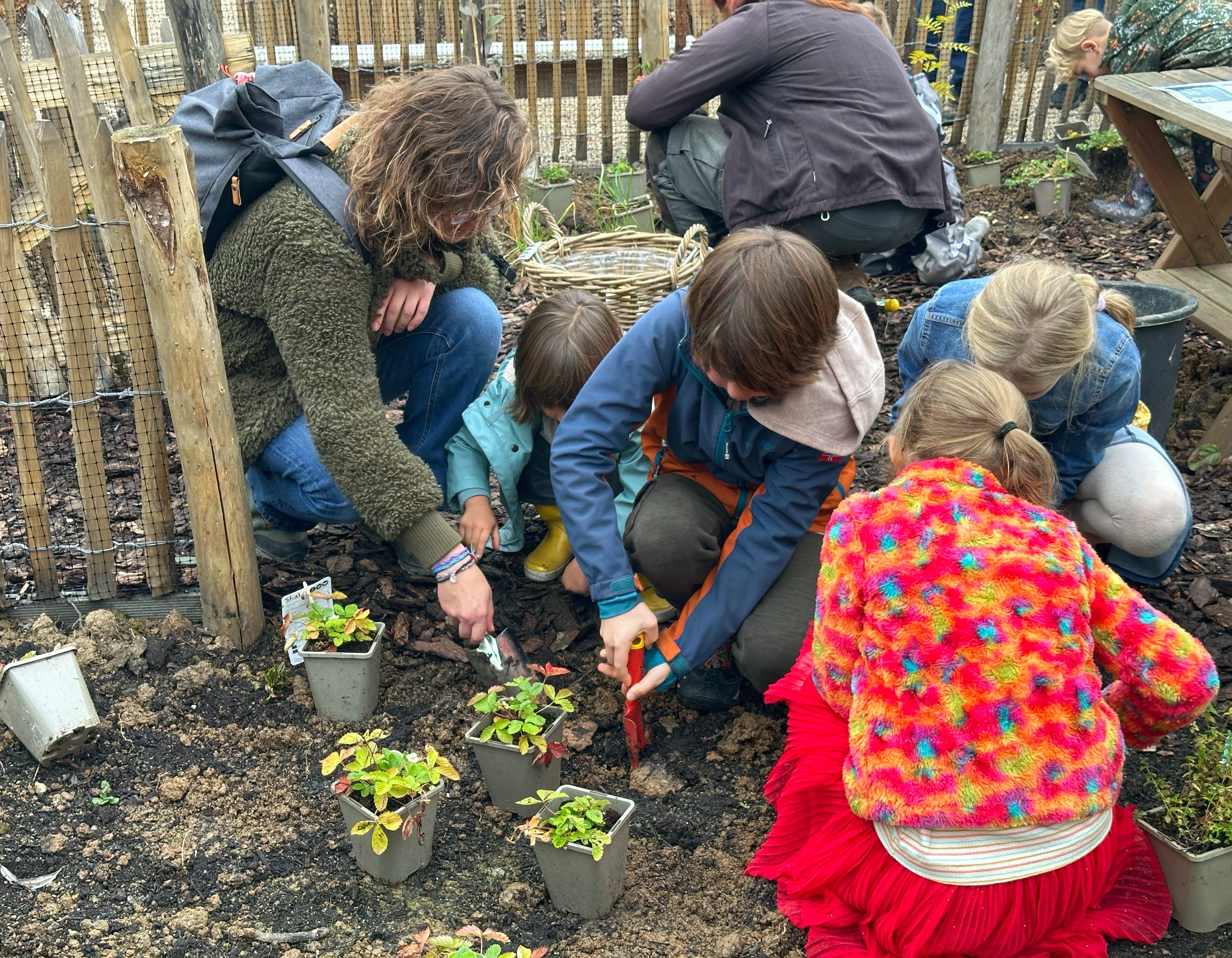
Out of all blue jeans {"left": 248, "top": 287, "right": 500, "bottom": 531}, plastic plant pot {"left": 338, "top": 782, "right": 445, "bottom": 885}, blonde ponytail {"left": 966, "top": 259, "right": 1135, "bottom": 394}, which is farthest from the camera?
blue jeans {"left": 248, "top": 287, "right": 500, "bottom": 531}

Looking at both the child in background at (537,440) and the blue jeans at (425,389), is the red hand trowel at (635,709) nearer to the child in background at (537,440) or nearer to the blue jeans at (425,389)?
the child in background at (537,440)

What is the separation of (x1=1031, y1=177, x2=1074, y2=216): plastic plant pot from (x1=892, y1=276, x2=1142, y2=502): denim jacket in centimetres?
324

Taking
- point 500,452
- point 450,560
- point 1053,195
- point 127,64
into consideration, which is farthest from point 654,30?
point 450,560

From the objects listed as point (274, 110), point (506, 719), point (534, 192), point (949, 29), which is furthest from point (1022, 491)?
point (949, 29)

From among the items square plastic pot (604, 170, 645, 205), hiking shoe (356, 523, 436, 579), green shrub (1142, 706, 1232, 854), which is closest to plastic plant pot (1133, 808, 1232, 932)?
green shrub (1142, 706, 1232, 854)

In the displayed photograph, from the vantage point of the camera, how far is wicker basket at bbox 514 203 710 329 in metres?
3.55

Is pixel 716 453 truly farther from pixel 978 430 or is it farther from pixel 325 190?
pixel 325 190

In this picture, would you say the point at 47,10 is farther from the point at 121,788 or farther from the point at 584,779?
the point at 584,779

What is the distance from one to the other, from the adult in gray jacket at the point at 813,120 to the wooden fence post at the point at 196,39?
1.52 m

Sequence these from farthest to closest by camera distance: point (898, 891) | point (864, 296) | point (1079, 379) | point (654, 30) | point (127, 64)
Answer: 1. point (654, 30)
2. point (864, 296)
3. point (127, 64)
4. point (1079, 379)
5. point (898, 891)

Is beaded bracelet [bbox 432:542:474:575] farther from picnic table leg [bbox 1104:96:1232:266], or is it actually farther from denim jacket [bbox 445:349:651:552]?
picnic table leg [bbox 1104:96:1232:266]

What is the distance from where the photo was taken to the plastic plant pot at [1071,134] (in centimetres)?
602

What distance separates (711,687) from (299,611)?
1.04 metres

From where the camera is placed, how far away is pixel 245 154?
7.83ft
